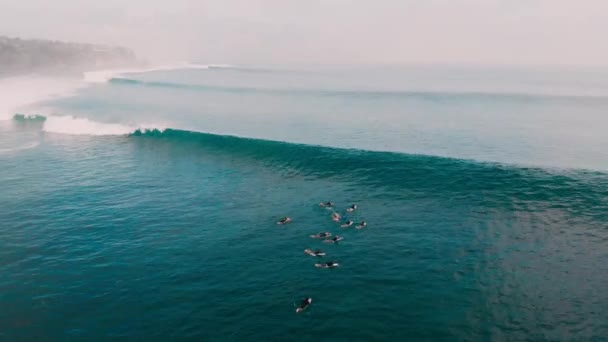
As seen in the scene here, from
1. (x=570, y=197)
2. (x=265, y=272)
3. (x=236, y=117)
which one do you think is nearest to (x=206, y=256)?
(x=265, y=272)

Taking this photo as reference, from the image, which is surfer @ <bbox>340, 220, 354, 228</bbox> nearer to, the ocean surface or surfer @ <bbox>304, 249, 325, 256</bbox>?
the ocean surface

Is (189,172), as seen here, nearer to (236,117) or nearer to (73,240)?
(73,240)

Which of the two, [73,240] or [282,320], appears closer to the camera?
[282,320]

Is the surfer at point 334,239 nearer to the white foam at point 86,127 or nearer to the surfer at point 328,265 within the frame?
the surfer at point 328,265

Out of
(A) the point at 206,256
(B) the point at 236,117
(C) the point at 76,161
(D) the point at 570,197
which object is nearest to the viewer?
(A) the point at 206,256

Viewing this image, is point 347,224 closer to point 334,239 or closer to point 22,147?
point 334,239
